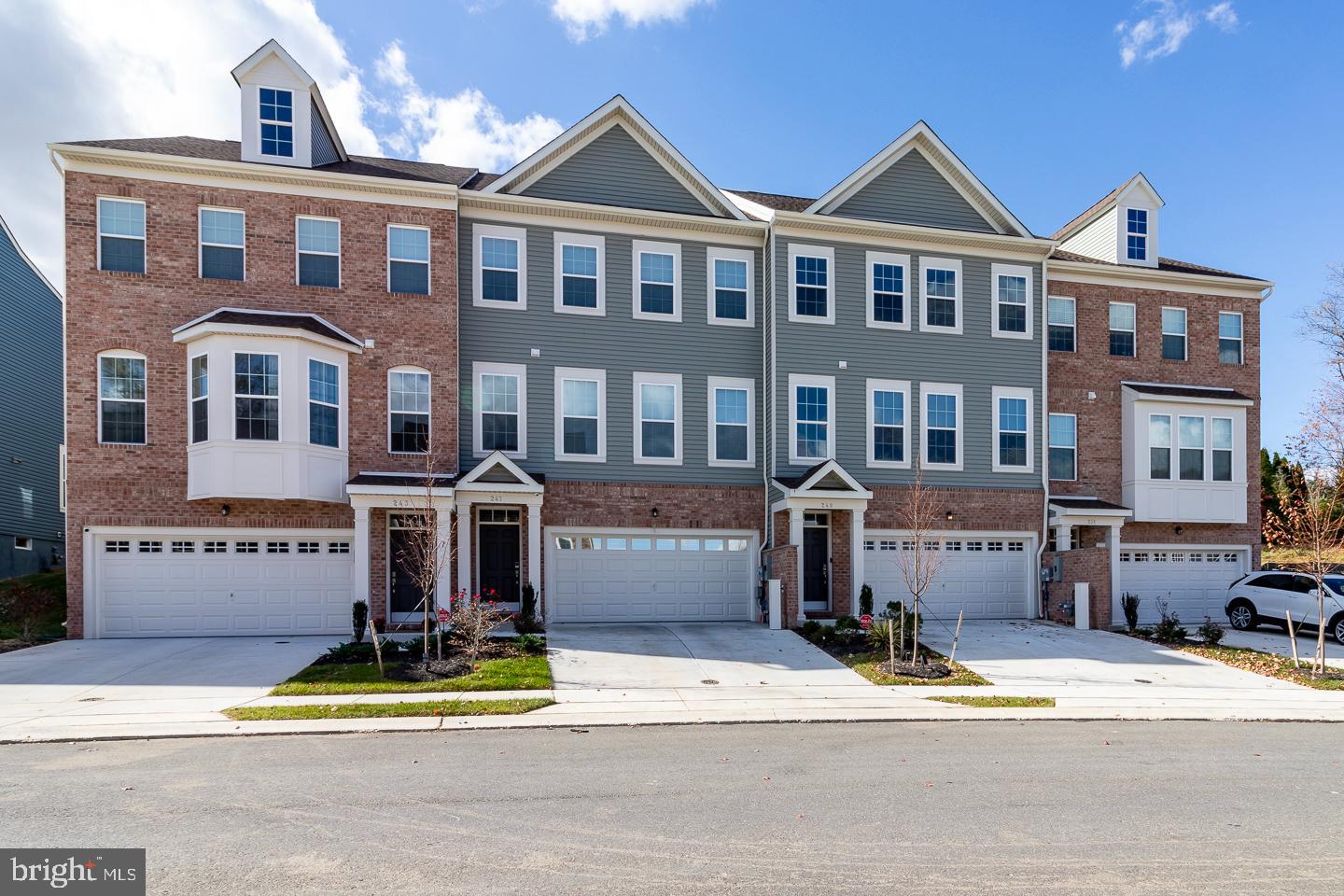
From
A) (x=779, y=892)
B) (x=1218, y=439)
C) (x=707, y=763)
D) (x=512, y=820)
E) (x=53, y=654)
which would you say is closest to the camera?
(x=779, y=892)

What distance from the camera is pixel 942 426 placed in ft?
67.3

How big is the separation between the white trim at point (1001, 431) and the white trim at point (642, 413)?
327 inches

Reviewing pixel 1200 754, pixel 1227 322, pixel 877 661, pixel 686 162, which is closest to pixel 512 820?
pixel 1200 754

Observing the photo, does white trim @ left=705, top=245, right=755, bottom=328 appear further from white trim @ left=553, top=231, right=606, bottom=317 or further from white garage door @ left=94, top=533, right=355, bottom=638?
white garage door @ left=94, top=533, right=355, bottom=638

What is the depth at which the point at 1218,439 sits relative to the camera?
21.9 m

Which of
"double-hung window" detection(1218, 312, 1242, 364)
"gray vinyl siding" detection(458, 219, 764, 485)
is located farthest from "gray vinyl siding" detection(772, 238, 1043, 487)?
"double-hung window" detection(1218, 312, 1242, 364)

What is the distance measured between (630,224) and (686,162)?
2128 mm

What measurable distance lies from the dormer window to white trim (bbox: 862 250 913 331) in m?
13.9

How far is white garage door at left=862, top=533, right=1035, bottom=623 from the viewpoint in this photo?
20.0 metres

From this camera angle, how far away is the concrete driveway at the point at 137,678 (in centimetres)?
1023

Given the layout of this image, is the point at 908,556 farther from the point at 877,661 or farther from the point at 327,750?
the point at 327,750

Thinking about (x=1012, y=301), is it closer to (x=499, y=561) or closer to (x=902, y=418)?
(x=902, y=418)

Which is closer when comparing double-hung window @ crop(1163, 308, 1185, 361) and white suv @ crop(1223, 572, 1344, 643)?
white suv @ crop(1223, 572, 1344, 643)

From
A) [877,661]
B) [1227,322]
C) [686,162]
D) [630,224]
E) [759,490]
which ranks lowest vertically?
[877,661]
